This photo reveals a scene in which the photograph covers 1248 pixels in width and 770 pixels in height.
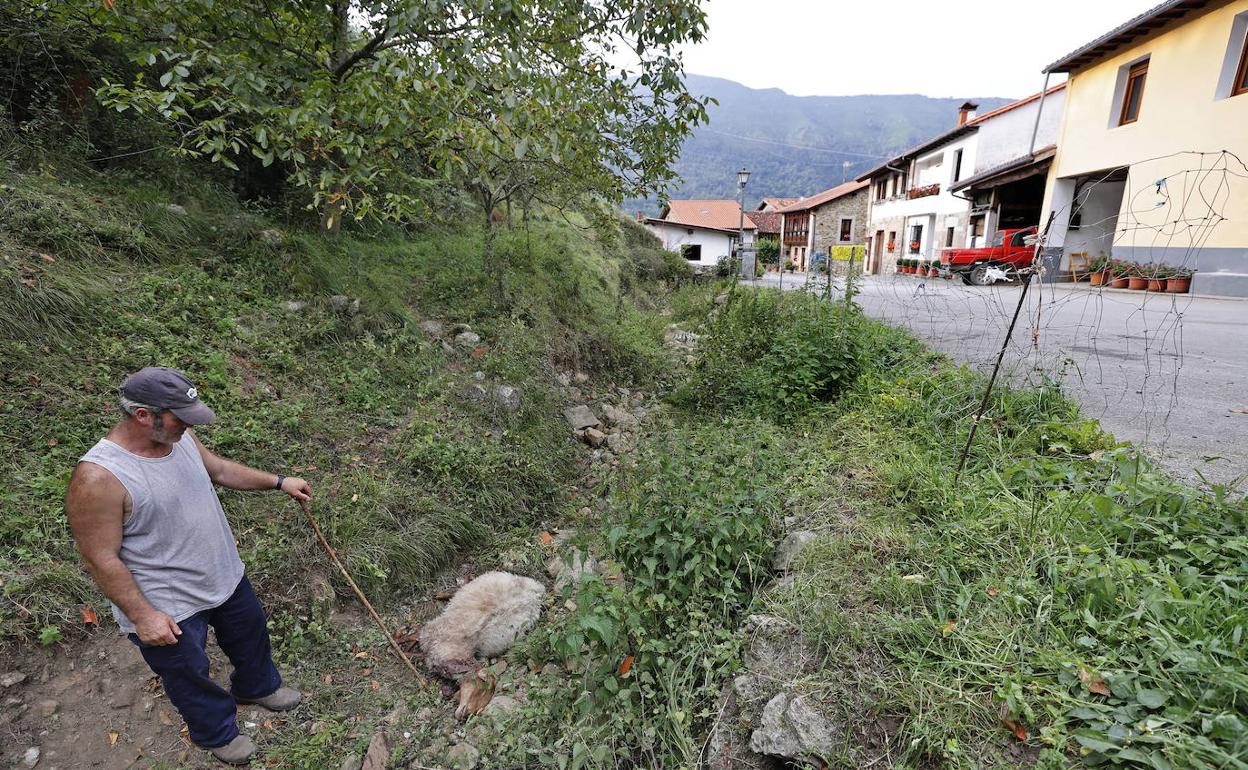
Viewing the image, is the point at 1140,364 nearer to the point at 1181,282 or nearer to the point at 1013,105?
the point at 1181,282

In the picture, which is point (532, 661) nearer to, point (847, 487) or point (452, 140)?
point (847, 487)

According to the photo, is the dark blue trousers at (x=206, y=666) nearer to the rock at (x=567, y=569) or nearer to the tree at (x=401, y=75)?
the rock at (x=567, y=569)

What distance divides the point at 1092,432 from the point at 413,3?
15.1ft

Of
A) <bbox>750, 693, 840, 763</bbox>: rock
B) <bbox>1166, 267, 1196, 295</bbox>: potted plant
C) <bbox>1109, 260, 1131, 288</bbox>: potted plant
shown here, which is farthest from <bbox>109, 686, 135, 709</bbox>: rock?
<bbox>1166, 267, 1196, 295</bbox>: potted plant

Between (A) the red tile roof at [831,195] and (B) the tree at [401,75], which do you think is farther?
(A) the red tile roof at [831,195]

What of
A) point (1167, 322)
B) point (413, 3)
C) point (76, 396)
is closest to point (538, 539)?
point (76, 396)

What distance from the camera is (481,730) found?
9.20 feet

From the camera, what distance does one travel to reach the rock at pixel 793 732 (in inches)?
79.9

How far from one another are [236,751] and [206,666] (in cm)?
48

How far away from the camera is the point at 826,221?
3828 cm

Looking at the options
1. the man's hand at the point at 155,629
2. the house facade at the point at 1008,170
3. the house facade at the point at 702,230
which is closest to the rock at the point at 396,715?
the man's hand at the point at 155,629

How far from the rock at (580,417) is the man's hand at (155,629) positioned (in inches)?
166

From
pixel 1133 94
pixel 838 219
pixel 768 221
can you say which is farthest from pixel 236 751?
pixel 768 221

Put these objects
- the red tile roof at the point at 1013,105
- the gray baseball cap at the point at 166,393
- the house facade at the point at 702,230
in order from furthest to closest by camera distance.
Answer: the house facade at the point at 702,230, the red tile roof at the point at 1013,105, the gray baseball cap at the point at 166,393
